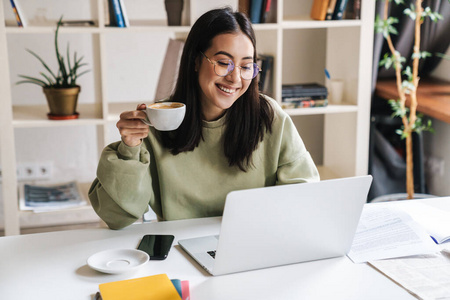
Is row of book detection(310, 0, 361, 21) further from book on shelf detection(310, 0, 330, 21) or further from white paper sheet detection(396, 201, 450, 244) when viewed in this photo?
white paper sheet detection(396, 201, 450, 244)

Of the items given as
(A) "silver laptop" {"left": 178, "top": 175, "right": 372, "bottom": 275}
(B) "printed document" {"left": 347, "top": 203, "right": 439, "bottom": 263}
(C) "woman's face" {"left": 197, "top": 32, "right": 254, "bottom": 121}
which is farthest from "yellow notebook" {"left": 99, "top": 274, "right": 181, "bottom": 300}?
(C) "woman's face" {"left": 197, "top": 32, "right": 254, "bottom": 121}

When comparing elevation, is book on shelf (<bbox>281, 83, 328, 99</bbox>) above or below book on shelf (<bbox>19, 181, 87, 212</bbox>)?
above

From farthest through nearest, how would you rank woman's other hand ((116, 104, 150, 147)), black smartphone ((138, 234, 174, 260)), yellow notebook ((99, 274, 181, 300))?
woman's other hand ((116, 104, 150, 147)), black smartphone ((138, 234, 174, 260)), yellow notebook ((99, 274, 181, 300))

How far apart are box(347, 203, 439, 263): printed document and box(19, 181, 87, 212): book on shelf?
1.54m

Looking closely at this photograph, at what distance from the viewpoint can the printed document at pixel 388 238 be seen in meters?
1.44

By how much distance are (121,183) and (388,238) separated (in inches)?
28.1

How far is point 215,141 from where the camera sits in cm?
176

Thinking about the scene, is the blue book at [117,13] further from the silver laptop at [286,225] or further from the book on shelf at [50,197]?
the silver laptop at [286,225]

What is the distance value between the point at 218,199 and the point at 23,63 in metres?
1.91

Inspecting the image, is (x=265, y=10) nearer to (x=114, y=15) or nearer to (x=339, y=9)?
(x=339, y=9)

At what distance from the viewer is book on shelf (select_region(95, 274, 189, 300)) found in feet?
3.91

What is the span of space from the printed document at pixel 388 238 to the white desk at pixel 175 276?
0.07m

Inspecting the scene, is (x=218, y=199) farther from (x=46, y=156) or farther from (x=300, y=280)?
(x=46, y=156)

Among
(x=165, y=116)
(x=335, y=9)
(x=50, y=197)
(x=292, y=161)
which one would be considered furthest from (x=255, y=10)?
(x=165, y=116)
